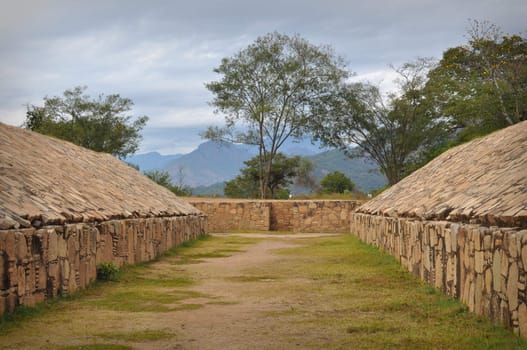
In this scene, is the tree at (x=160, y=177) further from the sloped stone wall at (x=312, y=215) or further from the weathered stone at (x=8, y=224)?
the weathered stone at (x=8, y=224)

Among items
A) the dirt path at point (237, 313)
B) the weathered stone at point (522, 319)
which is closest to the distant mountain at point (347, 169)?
the dirt path at point (237, 313)

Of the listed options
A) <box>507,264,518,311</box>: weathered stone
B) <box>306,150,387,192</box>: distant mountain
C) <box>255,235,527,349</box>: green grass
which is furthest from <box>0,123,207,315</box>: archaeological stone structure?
<box>306,150,387,192</box>: distant mountain

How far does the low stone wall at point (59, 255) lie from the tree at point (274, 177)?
41626 mm

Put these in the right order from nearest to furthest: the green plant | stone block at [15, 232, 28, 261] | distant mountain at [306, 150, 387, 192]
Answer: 1. stone block at [15, 232, 28, 261]
2. the green plant
3. distant mountain at [306, 150, 387, 192]

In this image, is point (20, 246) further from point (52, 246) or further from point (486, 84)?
point (486, 84)

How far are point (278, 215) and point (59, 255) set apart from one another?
24.7 m

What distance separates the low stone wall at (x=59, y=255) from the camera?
23.6ft

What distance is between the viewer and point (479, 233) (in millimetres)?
6883

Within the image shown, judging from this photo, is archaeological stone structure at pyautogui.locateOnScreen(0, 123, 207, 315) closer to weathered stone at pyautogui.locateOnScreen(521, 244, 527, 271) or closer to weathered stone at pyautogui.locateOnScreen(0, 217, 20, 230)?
weathered stone at pyautogui.locateOnScreen(0, 217, 20, 230)

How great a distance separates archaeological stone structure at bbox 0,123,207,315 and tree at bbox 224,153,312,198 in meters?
37.4

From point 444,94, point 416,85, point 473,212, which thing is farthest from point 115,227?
point 416,85

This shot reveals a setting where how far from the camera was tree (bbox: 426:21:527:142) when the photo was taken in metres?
30.2

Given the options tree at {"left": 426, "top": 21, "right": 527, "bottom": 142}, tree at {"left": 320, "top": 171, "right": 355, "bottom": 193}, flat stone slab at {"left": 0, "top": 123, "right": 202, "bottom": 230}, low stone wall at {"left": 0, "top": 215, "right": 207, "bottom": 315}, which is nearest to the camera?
low stone wall at {"left": 0, "top": 215, "right": 207, "bottom": 315}

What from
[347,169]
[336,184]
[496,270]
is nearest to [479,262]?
[496,270]
